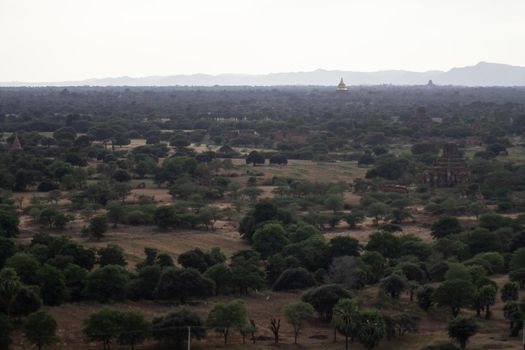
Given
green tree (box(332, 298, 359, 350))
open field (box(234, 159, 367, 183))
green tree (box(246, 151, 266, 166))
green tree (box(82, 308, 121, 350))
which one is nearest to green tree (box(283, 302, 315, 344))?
green tree (box(332, 298, 359, 350))

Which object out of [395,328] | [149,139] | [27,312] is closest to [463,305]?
[395,328]

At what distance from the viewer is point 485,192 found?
5706 cm

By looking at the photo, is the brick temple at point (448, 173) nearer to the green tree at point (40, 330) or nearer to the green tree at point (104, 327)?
the green tree at point (104, 327)

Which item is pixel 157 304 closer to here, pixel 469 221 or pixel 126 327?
pixel 126 327

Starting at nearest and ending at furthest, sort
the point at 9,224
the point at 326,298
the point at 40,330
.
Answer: the point at 40,330 < the point at 326,298 < the point at 9,224

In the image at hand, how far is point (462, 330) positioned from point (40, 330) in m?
13.4

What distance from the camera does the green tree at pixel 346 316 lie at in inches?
1017

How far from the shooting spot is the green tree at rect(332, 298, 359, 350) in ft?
84.8

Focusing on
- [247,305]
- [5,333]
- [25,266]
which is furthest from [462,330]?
[25,266]

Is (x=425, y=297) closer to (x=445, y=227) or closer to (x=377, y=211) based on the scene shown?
(x=445, y=227)

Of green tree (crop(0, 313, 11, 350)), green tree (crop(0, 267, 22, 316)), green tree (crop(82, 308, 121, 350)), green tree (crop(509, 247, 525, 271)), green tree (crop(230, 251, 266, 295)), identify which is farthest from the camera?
green tree (crop(509, 247, 525, 271))

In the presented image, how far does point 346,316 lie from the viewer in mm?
26203

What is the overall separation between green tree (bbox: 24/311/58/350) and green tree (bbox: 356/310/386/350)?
979cm

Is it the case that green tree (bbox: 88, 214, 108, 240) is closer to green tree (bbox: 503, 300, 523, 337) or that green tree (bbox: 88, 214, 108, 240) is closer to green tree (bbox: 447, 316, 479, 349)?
green tree (bbox: 447, 316, 479, 349)
